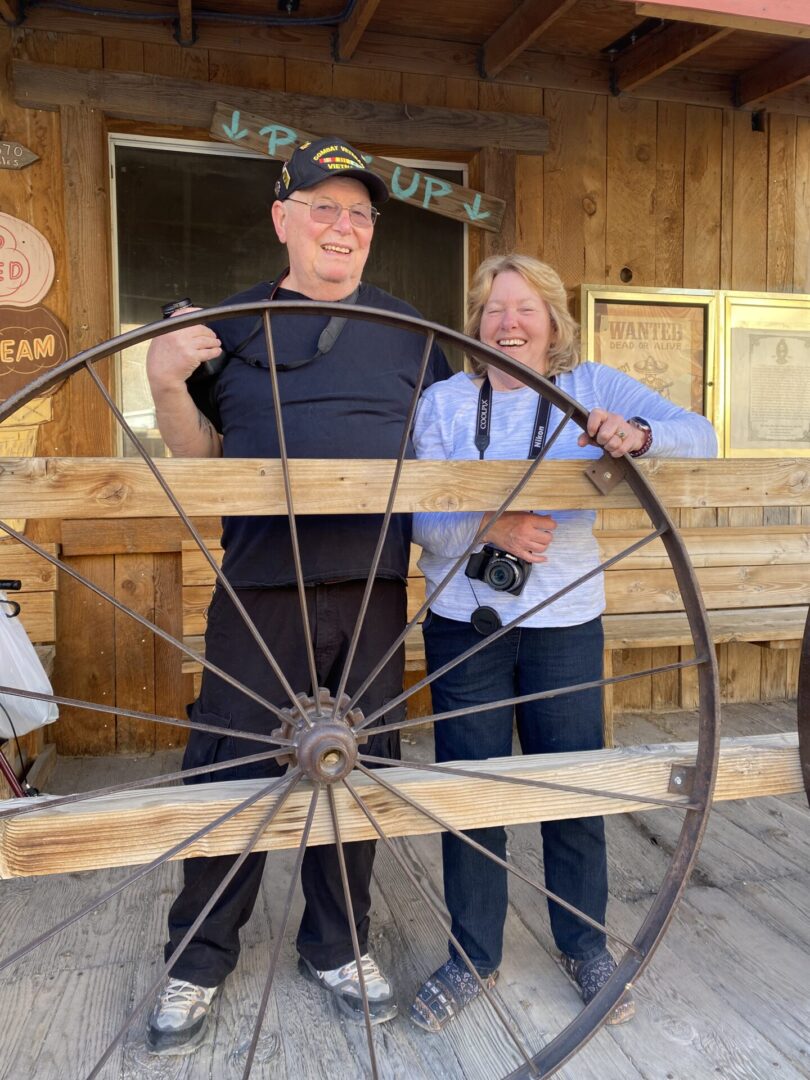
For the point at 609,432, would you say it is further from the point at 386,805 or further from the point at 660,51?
the point at 660,51

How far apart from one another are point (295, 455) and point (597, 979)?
1.19 meters

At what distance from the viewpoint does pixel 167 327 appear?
47.8 inches

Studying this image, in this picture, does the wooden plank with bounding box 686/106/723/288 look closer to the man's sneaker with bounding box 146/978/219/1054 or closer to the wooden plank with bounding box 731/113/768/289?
the wooden plank with bounding box 731/113/768/289

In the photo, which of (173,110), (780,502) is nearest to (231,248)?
(173,110)

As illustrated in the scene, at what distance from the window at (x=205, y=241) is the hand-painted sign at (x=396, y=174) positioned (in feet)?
0.91

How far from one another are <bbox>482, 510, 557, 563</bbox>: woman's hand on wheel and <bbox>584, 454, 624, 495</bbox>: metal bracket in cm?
20

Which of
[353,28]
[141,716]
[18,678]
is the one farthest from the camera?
[353,28]

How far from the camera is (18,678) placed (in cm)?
252

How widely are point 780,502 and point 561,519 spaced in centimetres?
40

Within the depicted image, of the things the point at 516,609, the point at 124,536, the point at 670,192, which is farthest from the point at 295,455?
the point at 670,192

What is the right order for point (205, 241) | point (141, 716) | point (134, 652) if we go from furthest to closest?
point (205, 241), point (134, 652), point (141, 716)

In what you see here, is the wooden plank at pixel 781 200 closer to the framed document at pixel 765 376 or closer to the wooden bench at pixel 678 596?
the framed document at pixel 765 376

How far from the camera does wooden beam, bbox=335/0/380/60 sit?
3004 mm

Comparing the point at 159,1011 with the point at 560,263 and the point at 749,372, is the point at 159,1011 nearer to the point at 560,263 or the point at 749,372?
the point at 560,263
